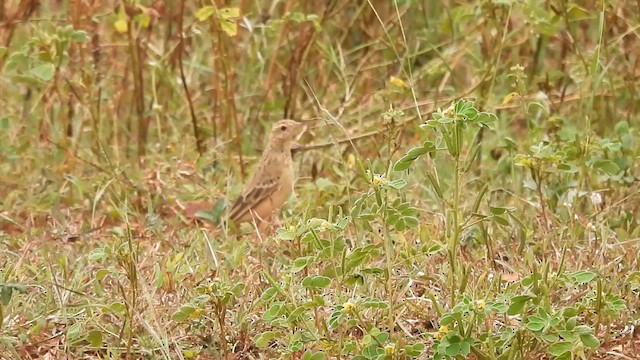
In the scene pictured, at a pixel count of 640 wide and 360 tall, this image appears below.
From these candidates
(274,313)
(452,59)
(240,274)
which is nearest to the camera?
(274,313)

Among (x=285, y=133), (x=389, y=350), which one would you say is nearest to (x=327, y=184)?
(x=285, y=133)

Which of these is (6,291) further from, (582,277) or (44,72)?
(44,72)

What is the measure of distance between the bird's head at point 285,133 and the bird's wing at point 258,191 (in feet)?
0.89

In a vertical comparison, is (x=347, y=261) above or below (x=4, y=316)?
above

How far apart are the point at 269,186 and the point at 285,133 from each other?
20.7 inches

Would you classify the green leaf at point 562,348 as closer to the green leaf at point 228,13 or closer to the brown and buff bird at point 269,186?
the brown and buff bird at point 269,186

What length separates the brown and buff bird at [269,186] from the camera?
6594 mm

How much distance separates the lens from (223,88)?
7.32 metres

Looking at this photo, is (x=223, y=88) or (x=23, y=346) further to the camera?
(x=223, y=88)

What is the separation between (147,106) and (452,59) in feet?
6.05

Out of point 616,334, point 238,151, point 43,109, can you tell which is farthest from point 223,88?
point 616,334

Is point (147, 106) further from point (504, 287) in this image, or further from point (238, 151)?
point (504, 287)

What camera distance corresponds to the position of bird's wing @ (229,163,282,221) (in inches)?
259

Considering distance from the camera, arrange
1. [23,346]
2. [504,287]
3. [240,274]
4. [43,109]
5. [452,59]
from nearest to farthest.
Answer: [23,346] < [504,287] < [240,274] < [43,109] < [452,59]
